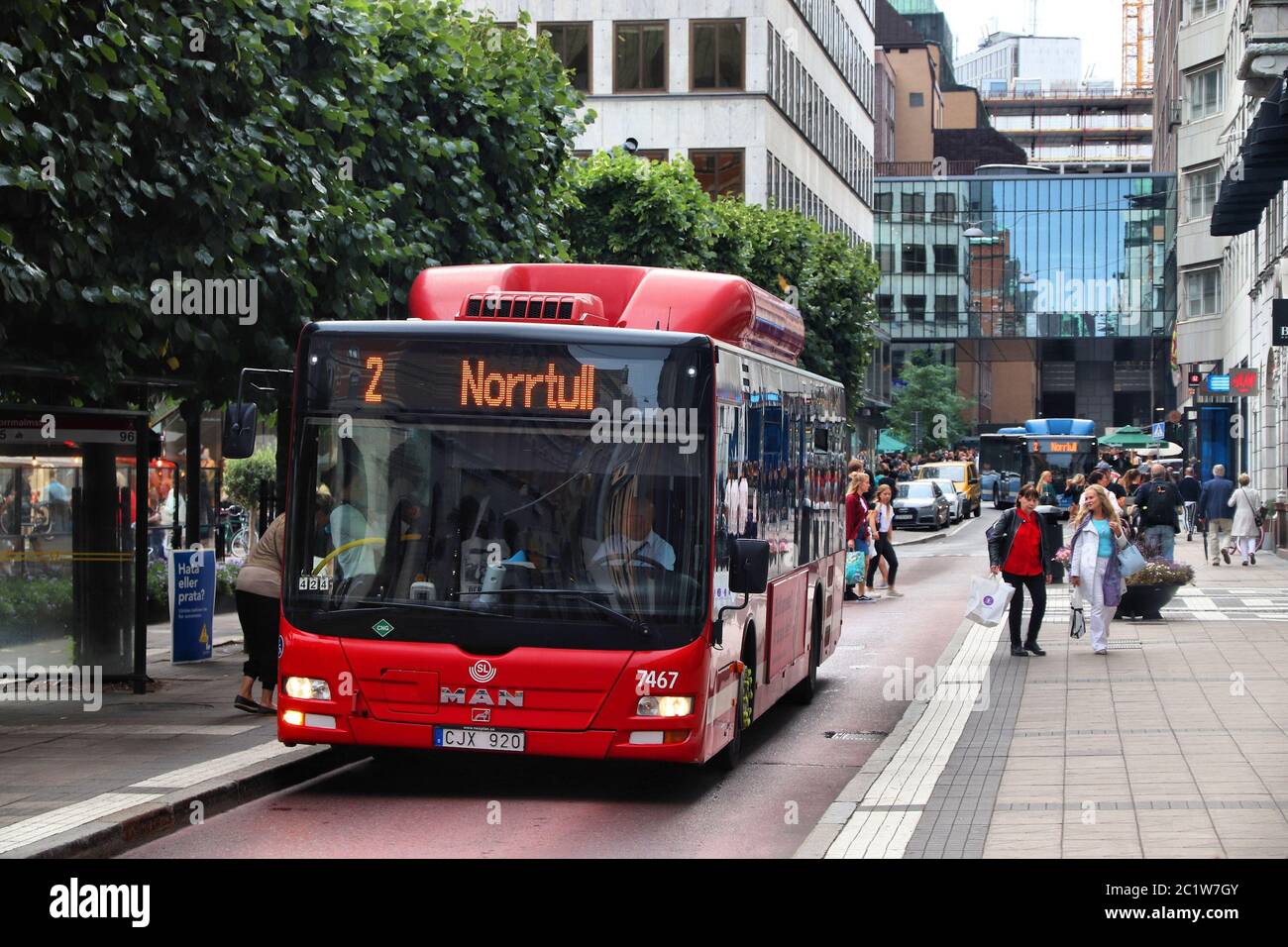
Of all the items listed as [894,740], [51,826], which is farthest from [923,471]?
[51,826]

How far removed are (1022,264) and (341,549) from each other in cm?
10896

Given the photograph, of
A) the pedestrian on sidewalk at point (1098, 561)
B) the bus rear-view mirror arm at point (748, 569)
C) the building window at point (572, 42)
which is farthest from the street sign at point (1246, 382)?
the bus rear-view mirror arm at point (748, 569)

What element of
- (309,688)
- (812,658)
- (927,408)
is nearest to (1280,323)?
(812,658)

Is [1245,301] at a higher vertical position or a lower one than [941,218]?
lower

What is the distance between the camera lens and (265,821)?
33.5ft

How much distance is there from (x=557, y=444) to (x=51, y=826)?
10.9 feet

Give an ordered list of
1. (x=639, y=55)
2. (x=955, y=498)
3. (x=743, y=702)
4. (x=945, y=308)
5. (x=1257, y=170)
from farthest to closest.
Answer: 1. (x=945, y=308)
2. (x=955, y=498)
3. (x=639, y=55)
4. (x=1257, y=170)
5. (x=743, y=702)

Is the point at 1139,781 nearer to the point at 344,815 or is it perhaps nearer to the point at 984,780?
the point at 984,780

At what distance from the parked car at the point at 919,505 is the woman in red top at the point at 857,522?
26131 millimetres

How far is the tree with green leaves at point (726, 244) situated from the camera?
37312 mm

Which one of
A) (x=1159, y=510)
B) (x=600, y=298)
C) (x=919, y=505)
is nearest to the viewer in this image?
(x=600, y=298)

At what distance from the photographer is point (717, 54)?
57719 mm

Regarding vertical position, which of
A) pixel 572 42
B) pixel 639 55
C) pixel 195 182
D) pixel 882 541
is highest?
pixel 572 42

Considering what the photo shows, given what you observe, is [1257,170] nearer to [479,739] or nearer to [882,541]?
[882,541]
